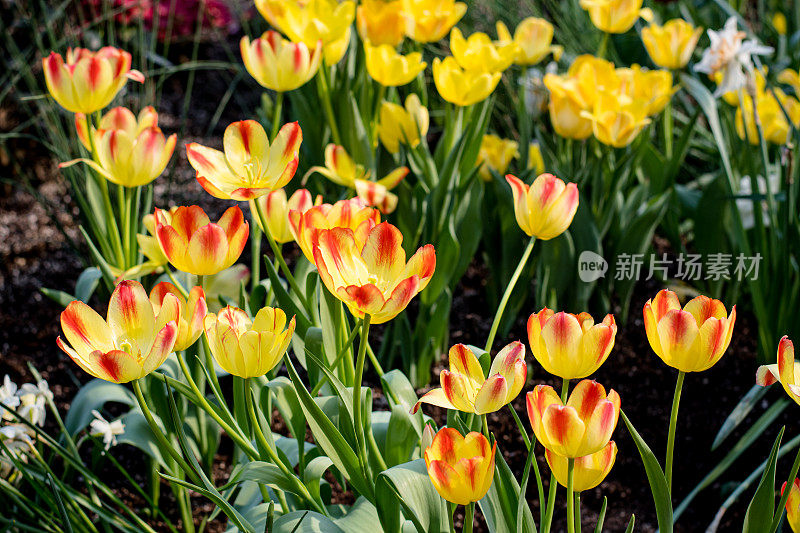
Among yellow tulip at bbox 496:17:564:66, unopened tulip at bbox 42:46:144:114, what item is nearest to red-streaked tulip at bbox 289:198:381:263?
→ unopened tulip at bbox 42:46:144:114

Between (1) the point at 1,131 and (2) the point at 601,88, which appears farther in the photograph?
(1) the point at 1,131

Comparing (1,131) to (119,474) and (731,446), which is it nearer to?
(119,474)

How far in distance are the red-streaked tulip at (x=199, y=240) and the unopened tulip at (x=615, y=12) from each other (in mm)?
1031

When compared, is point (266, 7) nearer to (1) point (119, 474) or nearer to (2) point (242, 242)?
(2) point (242, 242)

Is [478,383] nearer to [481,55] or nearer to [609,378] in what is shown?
[481,55]

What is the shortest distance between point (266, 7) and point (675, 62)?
811 mm

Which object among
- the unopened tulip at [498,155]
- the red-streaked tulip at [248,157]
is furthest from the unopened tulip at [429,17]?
the red-streaked tulip at [248,157]

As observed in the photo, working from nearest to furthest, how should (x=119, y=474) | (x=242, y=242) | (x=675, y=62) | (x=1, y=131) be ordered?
(x=242, y=242) → (x=119, y=474) → (x=675, y=62) → (x=1, y=131)

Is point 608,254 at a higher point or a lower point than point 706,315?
lower

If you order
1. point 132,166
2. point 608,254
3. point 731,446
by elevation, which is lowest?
point 731,446

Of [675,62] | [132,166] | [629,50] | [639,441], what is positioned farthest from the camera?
[629,50]

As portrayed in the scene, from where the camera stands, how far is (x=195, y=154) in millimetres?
846

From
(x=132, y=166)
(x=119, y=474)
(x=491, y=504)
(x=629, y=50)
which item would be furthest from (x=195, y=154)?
(x=629, y=50)

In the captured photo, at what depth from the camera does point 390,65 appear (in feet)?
4.53
